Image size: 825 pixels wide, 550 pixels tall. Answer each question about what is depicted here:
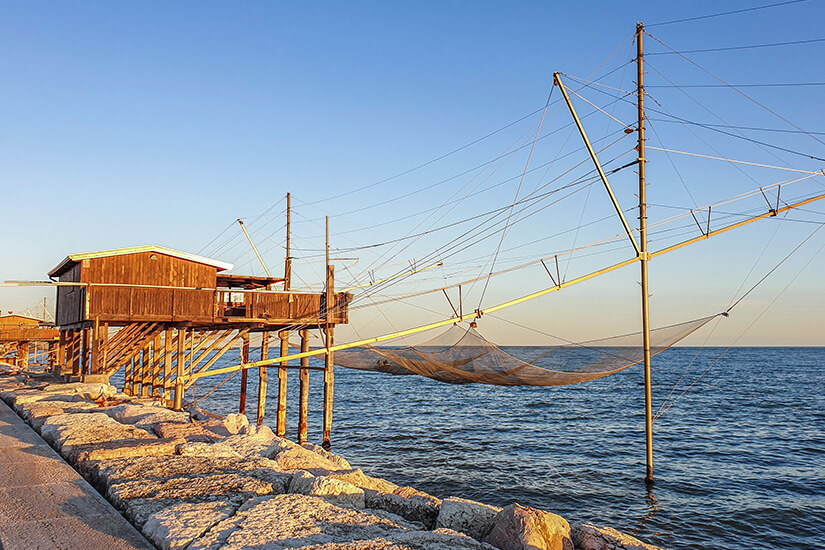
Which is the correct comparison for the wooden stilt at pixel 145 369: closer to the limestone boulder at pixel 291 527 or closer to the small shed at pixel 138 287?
the small shed at pixel 138 287

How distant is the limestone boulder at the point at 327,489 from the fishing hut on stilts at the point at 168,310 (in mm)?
12579

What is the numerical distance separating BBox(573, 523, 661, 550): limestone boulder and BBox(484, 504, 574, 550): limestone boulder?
0.75m

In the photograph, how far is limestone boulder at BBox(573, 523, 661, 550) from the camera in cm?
677

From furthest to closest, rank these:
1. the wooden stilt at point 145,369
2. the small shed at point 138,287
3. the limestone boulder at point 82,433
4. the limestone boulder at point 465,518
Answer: the wooden stilt at point 145,369
the small shed at point 138,287
the limestone boulder at point 82,433
the limestone boulder at point 465,518

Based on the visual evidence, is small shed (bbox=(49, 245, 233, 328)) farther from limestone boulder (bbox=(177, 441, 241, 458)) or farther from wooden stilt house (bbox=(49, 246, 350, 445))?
limestone boulder (bbox=(177, 441, 241, 458))

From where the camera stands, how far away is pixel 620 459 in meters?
18.9

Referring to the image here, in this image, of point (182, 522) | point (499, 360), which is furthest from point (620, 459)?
point (182, 522)

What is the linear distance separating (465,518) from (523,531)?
2.15 ft

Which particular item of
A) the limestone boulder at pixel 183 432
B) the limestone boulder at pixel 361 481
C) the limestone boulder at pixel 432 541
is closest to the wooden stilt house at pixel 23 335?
the limestone boulder at pixel 183 432

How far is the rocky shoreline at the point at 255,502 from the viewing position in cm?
397

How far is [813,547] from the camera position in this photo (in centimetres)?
1138

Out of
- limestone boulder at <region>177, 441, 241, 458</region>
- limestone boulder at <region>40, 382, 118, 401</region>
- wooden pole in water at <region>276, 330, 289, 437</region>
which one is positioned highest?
limestone boulder at <region>177, 441, 241, 458</region>

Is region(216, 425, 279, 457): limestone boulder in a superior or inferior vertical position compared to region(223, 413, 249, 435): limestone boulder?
superior

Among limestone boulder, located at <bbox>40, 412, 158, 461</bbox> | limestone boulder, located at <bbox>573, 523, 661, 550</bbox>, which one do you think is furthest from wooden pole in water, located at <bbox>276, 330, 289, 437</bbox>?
limestone boulder, located at <bbox>573, 523, 661, 550</bbox>
